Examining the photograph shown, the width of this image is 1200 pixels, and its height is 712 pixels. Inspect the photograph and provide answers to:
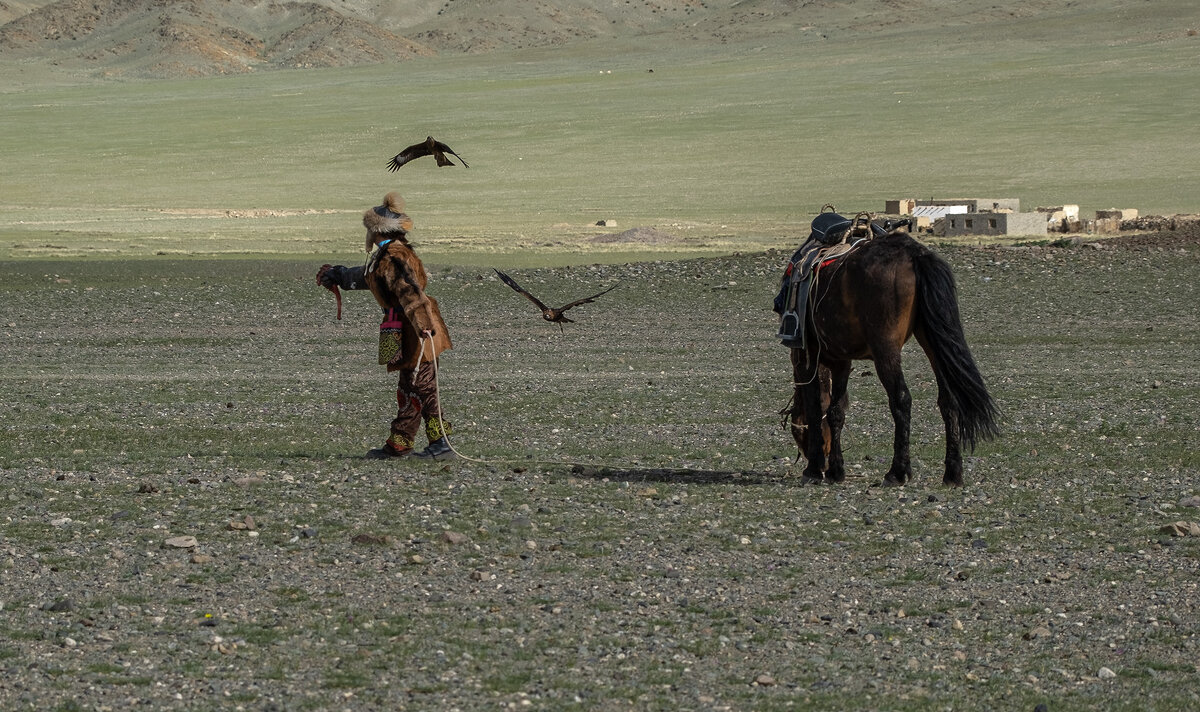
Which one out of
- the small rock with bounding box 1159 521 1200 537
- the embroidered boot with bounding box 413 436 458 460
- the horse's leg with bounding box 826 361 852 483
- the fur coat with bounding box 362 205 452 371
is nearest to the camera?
the small rock with bounding box 1159 521 1200 537

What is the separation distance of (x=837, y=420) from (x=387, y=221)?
10.5 ft

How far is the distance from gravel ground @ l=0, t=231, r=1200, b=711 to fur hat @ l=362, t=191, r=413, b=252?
1508mm

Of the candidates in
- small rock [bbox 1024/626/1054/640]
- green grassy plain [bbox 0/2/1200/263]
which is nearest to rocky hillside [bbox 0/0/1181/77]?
green grassy plain [bbox 0/2/1200/263]

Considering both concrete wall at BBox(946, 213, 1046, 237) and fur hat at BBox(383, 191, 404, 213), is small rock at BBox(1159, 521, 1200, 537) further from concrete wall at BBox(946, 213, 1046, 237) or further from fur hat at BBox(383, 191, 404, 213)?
concrete wall at BBox(946, 213, 1046, 237)

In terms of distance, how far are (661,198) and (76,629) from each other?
157ft

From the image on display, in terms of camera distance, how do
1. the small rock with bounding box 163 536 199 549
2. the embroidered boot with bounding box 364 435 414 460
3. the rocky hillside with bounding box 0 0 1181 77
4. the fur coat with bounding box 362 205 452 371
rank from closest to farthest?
1. the small rock with bounding box 163 536 199 549
2. the fur coat with bounding box 362 205 452 371
3. the embroidered boot with bounding box 364 435 414 460
4. the rocky hillside with bounding box 0 0 1181 77

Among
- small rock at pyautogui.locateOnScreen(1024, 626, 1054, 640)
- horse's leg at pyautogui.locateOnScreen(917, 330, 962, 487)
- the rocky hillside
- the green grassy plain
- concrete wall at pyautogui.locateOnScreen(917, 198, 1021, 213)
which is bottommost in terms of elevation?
small rock at pyautogui.locateOnScreen(1024, 626, 1054, 640)

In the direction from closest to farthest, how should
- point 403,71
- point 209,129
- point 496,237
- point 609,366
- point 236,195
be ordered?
point 609,366 < point 496,237 < point 236,195 < point 209,129 < point 403,71

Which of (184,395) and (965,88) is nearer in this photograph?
(184,395)

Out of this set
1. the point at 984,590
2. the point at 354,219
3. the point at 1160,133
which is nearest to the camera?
the point at 984,590

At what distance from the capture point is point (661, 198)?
54031 mm

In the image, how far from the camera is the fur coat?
10922 mm

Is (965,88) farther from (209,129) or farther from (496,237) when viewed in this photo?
(496,237)

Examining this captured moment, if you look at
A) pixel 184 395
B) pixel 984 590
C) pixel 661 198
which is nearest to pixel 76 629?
pixel 984 590
